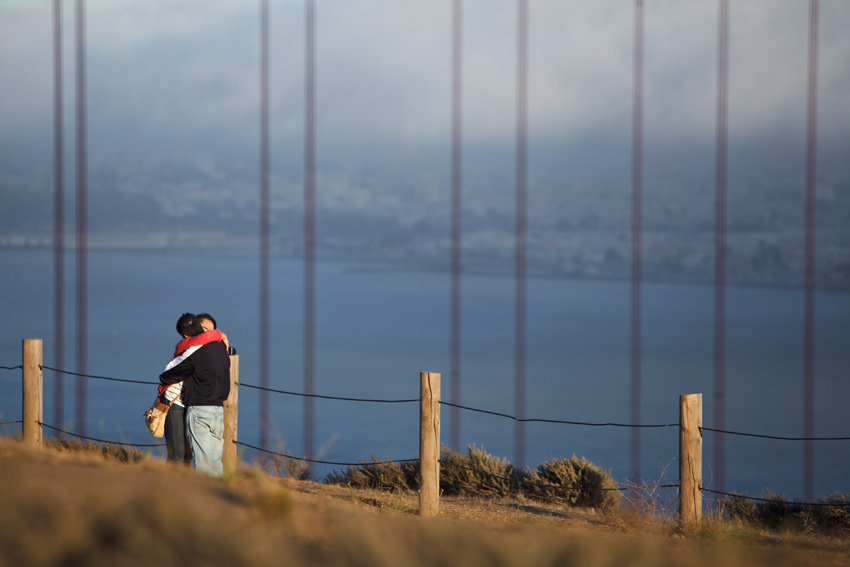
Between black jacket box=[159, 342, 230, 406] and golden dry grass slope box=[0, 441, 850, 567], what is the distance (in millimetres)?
1546

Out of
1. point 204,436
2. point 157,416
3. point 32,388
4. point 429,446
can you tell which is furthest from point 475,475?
point 32,388

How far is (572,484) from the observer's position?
8.73 metres

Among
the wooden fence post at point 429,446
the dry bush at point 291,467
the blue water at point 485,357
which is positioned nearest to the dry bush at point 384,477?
the dry bush at point 291,467

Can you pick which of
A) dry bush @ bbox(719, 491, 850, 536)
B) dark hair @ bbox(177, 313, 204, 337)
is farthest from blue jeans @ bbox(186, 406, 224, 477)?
dry bush @ bbox(719, 491, 850, 536)

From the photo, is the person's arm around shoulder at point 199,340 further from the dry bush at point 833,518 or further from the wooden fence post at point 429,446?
the dry bush at point 833,518

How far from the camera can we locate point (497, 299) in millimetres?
137750

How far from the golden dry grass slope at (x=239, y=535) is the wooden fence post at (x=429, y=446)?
157 centimetres

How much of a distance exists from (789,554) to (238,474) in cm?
332

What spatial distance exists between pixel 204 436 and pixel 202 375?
482mm

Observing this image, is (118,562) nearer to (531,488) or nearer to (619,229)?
(531,488)

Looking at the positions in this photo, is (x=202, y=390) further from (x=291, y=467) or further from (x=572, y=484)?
(x=572, y=484)

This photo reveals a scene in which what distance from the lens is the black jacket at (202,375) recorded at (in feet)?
20.4

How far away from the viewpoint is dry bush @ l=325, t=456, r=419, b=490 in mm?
9031

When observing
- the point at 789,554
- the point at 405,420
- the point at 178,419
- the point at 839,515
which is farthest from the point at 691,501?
the point at 405,420
